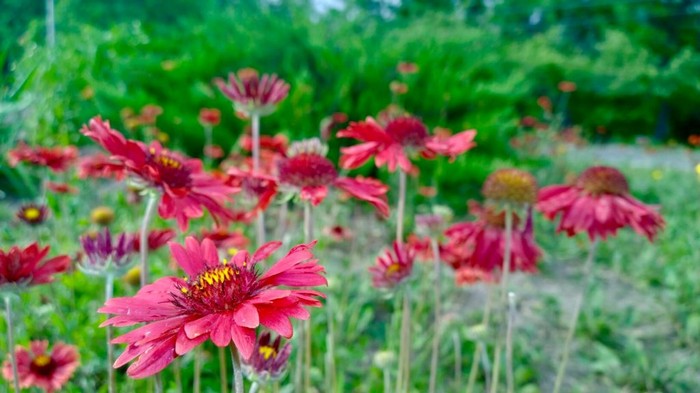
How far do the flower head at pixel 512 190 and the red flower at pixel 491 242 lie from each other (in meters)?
0.15

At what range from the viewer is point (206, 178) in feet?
3.50

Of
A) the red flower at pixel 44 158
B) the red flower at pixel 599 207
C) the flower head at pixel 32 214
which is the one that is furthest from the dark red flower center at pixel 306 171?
the red flower at pixel 44 158

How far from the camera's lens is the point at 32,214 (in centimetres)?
166

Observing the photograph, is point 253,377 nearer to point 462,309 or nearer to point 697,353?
point 462,309

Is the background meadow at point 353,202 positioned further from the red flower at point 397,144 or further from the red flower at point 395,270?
the red flower at point 397,144

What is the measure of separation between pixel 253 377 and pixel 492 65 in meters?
5.53

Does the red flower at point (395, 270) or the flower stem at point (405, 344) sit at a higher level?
the red flower at point (395, 270)

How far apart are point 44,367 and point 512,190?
1062 millimetres

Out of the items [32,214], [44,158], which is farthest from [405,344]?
[44,158]

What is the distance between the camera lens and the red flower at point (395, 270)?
1.07 metres

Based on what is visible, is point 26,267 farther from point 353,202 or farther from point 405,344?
point 353,202

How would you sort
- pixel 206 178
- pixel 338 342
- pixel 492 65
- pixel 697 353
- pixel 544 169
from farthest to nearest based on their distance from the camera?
pixel 492 65
pixel 544 169
pixel 697 353
pixel 338 342
pixel 206 178

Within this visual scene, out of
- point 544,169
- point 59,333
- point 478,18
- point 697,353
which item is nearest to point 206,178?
point 59,333

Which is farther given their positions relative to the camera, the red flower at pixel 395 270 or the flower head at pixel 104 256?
the red flower at pixel 395 270
